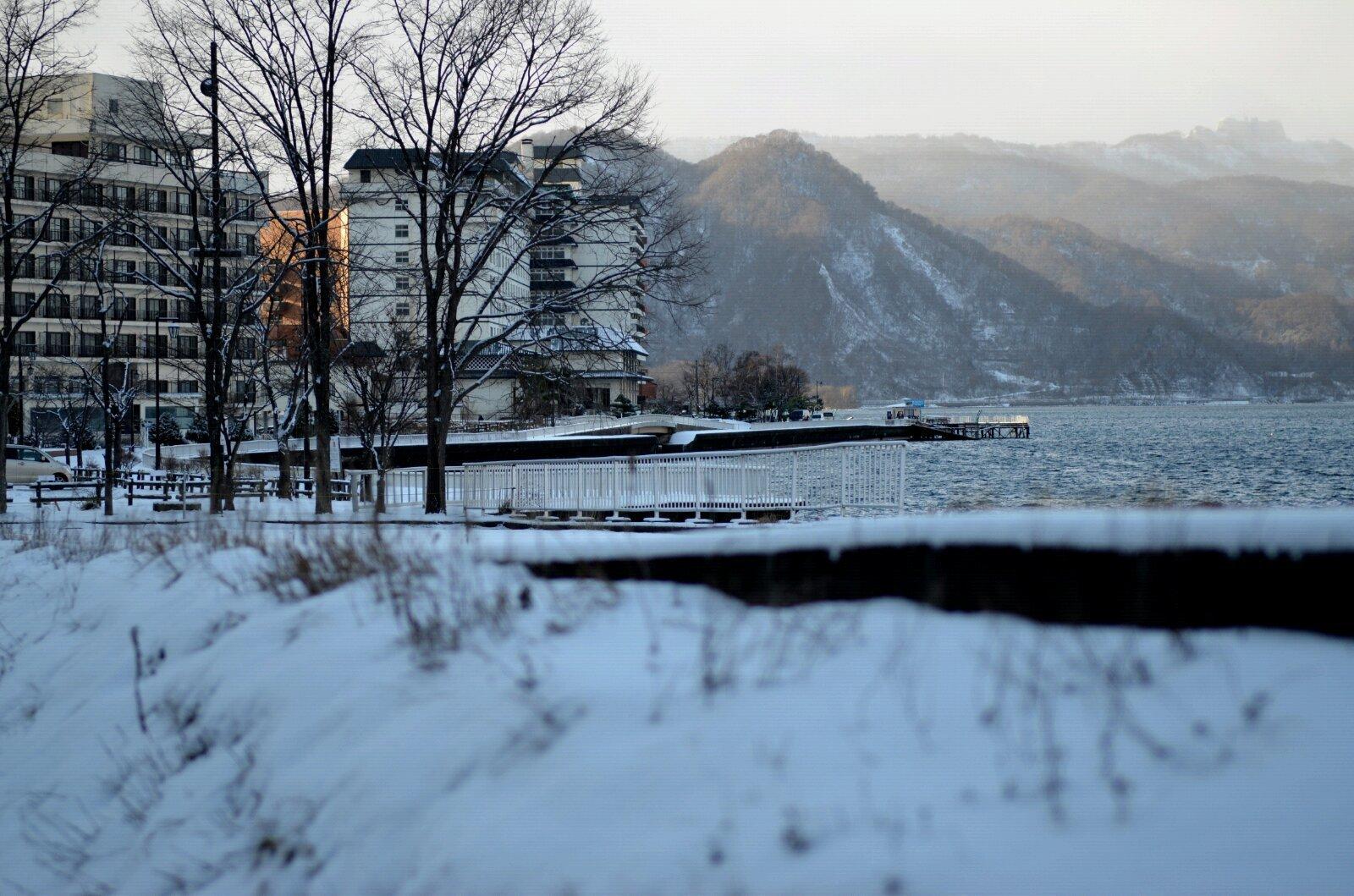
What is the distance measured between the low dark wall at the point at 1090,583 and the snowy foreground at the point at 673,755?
10 centimetres

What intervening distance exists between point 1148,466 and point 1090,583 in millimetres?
77813

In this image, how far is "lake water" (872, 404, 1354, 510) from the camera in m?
53.1

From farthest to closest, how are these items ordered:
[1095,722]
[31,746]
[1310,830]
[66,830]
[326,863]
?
[31,746], [66,830], [326,863], [1095,722], [1310,830]

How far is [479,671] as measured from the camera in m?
5.87

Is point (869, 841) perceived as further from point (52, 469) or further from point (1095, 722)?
point (52, 469)

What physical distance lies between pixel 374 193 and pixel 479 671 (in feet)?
77.2

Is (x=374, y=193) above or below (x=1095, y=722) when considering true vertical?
above

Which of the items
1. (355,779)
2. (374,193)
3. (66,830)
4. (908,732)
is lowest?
(66,830)

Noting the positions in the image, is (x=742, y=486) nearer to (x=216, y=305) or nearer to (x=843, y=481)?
(x=843, y=481)

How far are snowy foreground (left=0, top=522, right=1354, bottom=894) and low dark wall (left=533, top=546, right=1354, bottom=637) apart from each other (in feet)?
0.34

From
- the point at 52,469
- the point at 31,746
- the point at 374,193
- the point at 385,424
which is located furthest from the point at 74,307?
the point at 31,746

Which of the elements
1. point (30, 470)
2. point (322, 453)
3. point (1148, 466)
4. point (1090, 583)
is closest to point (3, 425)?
point (322, 453)

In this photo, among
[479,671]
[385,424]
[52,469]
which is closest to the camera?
[479,671]

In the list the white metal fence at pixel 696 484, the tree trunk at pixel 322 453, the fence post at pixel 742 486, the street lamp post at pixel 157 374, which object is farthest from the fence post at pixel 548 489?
the street lamp post at pixel 157 374
